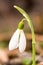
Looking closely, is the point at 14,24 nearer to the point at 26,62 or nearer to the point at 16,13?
the point at 16,13

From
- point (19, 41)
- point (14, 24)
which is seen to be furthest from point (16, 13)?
point (19, 41)

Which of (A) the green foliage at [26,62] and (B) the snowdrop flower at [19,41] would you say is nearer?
(B) the snowdrop flower at [19,41]

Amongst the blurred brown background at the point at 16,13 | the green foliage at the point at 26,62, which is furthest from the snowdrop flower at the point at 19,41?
the blurred brown background at the point at 16,13

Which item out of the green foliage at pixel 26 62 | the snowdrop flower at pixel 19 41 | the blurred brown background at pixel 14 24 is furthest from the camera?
the blurred brown background at pixel 14 24

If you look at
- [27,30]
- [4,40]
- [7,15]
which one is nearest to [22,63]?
[4,40]

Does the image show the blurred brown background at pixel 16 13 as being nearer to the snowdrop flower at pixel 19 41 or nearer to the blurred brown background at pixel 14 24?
the blurred brown background at pixel 14 24

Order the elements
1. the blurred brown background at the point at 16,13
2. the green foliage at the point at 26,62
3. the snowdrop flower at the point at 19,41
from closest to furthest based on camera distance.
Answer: the snowdrop flower at the point at 19,41, the green foliage at the point at 26,62, the blurred brown background at the point at 16,13

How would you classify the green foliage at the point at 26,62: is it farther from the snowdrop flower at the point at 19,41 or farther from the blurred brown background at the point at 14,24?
the snowdrop flower at the point at 19,41

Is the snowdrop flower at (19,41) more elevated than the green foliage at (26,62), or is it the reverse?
the green foliage at (26,62)

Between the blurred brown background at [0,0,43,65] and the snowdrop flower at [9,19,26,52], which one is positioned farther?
the blurred brown background at [0,0,43,65]

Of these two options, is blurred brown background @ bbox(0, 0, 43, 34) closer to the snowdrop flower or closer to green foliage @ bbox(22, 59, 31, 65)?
green foliage @ bbox(22, 59, 31, 65)

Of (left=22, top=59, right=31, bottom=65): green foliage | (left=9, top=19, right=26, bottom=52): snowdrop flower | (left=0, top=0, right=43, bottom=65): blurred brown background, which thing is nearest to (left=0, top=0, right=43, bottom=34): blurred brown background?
(left=0, top=0, right=43, bottom=65): blurred brown background

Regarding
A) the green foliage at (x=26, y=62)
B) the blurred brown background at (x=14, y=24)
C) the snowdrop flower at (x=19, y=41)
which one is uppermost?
the blurred brown background at (x=14, y=24)
